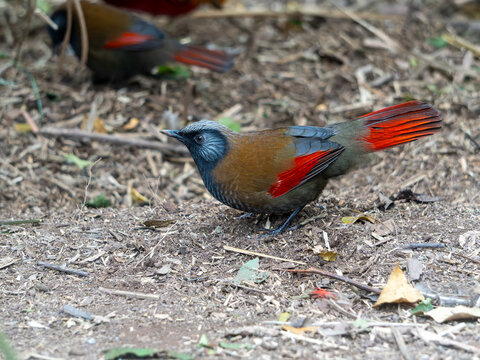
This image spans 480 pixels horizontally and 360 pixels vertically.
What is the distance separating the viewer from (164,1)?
8172mm

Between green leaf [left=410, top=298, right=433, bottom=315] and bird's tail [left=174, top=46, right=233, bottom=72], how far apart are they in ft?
14.0

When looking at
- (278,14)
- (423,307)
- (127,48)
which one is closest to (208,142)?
(423,307)

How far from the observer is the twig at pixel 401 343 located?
3178 millimetres

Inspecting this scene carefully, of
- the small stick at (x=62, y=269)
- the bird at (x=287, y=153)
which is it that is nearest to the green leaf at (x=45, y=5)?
the bird at (x=287, y=153)

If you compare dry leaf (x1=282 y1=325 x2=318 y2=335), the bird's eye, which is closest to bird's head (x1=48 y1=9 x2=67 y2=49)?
the bird's eye

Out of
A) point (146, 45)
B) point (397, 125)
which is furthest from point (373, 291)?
point (146, 45)

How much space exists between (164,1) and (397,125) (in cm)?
460

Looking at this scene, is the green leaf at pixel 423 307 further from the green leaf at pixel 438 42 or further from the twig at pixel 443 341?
the green leaf at pixel 438 42

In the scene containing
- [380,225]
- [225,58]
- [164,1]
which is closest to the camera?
[380,225]

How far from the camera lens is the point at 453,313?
3.50m

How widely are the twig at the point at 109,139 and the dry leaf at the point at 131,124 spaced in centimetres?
33

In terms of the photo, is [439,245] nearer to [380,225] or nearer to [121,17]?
[380,225]

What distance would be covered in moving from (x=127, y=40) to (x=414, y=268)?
481 centimetres

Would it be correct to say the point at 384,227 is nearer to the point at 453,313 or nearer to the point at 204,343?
the point at 453,313
